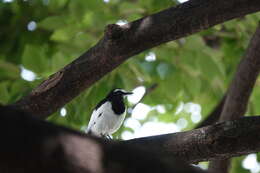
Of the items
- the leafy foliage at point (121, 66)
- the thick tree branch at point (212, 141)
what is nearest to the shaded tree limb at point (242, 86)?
the leafy foliage at point (121, 66)

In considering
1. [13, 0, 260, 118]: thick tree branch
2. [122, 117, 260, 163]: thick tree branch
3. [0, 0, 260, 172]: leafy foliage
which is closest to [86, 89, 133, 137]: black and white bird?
[0, 0, 260, 172]: leafy foliage

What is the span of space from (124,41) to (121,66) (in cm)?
154

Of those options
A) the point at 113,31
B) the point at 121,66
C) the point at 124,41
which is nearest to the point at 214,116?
the point at 121,66

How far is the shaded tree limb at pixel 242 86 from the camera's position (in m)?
4.48

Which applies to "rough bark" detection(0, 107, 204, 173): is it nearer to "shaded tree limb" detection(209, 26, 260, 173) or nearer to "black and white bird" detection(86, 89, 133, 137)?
"shaded tree limb" detection(209, 26, 260, 173)

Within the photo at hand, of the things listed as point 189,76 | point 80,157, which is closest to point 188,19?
point 189,76

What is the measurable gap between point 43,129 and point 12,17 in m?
5.60

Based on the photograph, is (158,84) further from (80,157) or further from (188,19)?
(80,157)

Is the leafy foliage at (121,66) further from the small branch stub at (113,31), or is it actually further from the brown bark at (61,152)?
the brown bark at (61,152)

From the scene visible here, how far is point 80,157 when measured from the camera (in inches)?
52.6

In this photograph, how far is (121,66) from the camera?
4.98 meters

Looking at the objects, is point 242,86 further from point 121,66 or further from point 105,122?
point 105,122

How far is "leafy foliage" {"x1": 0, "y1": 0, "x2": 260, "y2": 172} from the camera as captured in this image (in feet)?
15.3

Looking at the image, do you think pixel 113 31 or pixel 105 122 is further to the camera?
pixel 105 122
